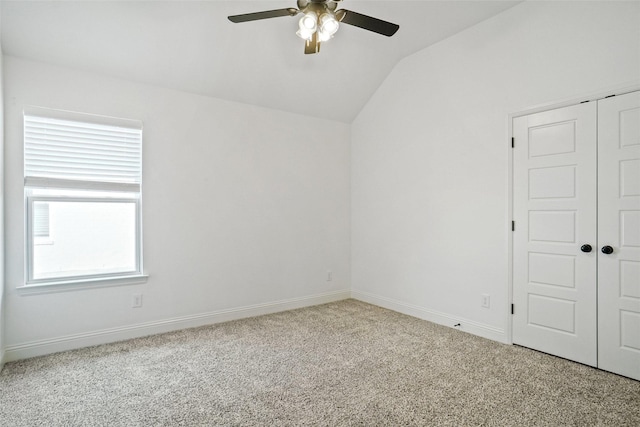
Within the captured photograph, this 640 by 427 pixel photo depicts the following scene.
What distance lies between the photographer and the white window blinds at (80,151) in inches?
117

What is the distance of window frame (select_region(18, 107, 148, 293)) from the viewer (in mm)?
2941

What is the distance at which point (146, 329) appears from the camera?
3432 millimetres

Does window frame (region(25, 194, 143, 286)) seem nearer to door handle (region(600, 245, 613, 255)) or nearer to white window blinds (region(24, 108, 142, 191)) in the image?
white window blinds (region(24, 108, 142, 191))

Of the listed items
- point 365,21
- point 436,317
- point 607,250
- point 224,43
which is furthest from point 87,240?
point 607,250

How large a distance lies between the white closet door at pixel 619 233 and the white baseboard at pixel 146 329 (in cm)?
299

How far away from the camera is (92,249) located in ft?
10.7

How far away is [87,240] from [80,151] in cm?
82

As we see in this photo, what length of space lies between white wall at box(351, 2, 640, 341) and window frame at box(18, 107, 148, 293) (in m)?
2.76

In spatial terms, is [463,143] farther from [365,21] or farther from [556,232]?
[365,21]

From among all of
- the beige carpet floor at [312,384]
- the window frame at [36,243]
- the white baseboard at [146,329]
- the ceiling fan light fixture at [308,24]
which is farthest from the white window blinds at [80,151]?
the ceiling fan light fixture at [308,24]

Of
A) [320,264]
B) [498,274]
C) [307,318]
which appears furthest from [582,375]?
[320,264]

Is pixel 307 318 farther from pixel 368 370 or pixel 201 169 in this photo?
pixel 201 169

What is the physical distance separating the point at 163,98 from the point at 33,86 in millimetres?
1027

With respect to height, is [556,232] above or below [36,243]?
above
